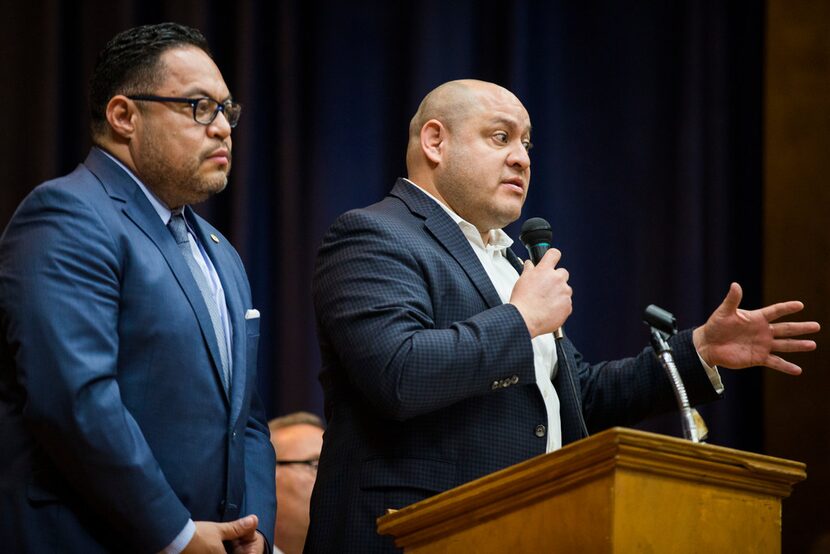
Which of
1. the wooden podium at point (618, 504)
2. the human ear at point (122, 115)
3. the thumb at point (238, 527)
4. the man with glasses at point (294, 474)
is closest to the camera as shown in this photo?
the wooden podium at point (618, 504)

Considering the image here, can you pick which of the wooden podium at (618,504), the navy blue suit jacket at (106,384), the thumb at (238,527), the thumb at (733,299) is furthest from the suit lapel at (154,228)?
the thumb at (733,299)

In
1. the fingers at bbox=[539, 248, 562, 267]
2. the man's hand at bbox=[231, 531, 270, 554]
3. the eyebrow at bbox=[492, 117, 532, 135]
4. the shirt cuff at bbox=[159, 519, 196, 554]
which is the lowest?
the man's hand at bbox=[231, 531, 270, 554]

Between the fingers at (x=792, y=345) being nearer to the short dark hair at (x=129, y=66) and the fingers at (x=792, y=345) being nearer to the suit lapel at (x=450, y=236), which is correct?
the suit lapel at (x=450, y=236)

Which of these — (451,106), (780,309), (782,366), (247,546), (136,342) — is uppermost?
(451,106)

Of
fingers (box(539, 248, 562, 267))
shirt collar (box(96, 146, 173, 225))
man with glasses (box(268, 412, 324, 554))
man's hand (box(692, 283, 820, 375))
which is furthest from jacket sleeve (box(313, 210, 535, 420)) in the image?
man with glasses (box(268, 412, 324, 554))

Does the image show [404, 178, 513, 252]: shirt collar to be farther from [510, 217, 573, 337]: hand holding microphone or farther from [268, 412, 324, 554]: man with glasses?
[268, 412, 324, 554]: man with glasses

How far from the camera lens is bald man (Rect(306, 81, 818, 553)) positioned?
7.36ft

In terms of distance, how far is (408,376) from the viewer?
2.18 meters

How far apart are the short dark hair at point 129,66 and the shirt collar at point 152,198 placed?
0.08m

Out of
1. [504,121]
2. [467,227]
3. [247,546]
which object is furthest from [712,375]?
[247,546]

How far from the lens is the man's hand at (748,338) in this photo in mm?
2568

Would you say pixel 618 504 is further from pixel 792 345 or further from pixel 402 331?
pixel 792 345

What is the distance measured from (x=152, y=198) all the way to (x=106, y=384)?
0.46 meters

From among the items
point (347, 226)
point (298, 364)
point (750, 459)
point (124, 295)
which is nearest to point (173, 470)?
point (124, 295)
